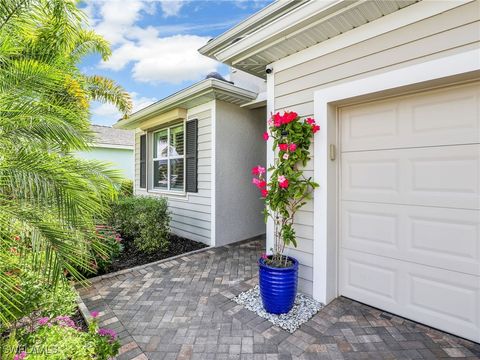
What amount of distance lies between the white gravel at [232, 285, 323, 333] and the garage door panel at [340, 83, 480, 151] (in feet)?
6.11

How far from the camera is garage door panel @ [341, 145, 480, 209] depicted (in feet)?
7.50

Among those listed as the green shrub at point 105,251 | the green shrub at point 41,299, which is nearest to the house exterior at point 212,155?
the green shrub at point 105,251

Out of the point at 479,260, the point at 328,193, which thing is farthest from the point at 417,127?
the point at 479,260

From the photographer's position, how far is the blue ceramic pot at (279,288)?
2.70 metres

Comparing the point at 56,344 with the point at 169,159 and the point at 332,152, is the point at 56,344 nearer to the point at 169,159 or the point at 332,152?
the point at 332,152

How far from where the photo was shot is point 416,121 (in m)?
2.54

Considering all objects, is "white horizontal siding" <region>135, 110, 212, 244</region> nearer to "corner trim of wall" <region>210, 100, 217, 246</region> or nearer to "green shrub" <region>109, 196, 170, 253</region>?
"corner trim of wall" <region>210, 100, 217, 246</region>

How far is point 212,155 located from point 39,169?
3.67 metres

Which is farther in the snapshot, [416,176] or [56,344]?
[416,176]

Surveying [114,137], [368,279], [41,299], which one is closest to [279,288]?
[368,279]

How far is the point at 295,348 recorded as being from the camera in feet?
7.40

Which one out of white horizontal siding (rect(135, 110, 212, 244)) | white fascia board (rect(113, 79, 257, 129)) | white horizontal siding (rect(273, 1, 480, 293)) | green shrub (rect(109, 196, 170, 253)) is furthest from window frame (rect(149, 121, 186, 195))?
white horizontal siding (rect(273, 1, 480, 293))

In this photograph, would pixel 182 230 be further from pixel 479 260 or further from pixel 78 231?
pixel 479 260

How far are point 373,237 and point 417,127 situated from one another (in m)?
1.23
